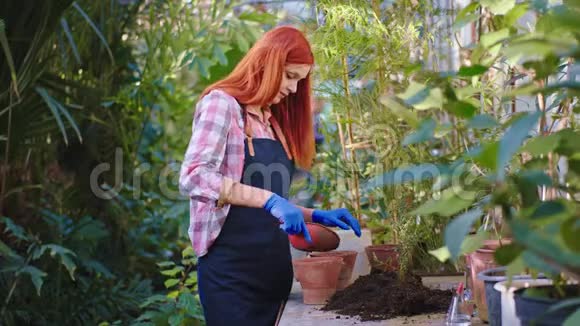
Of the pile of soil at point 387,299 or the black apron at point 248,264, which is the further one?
the black apron at point 248,264

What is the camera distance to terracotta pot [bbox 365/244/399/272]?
2.48 meters

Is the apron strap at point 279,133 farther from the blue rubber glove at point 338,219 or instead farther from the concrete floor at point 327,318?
the concrete floor at point 327,318

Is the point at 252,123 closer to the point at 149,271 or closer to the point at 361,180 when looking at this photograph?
the point at 361,180

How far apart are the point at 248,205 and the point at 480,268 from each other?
800mm

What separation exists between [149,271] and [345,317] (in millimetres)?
3452

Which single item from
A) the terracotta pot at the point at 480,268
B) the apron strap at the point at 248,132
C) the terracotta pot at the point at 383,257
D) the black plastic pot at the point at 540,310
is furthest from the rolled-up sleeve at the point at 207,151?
the black plastic pot at the point at 540,310

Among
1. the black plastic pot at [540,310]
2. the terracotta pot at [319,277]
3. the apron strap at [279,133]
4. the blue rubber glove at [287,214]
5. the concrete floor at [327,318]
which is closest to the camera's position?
the black plastic pot at [540,310]

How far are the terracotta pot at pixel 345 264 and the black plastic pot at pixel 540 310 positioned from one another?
1.36m

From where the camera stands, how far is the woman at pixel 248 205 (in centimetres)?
242

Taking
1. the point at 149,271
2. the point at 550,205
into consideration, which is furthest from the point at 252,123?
the point at 149,271

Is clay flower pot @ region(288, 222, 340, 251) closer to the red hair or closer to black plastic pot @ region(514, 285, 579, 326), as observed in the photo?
the red hair

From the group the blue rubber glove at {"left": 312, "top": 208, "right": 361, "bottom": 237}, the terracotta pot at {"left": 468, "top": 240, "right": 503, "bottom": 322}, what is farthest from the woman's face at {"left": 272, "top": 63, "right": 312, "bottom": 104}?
the terracotta pot at {"left": 468, "top": 240, "right": 503, "bottom": 322}

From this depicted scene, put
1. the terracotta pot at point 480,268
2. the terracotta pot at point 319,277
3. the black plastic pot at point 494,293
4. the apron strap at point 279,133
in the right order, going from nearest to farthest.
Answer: the black plastic pot at point 494,293 < the terracotta pot at point 480,268 < the terracotta pot at point 319,277 < the apron strap at point 279,133

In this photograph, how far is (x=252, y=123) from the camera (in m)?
2.54
